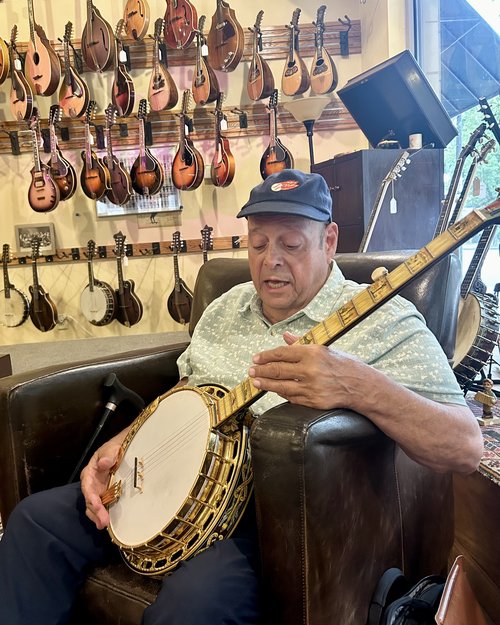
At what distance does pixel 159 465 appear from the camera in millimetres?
1168

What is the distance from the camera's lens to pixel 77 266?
4.59 meters

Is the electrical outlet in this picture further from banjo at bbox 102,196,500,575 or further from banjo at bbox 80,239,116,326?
banjo at bbox 102,196,500,575

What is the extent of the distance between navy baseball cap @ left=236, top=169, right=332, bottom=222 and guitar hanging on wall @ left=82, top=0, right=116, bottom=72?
344cm

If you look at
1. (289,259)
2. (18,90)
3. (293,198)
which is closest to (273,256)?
(289,259)

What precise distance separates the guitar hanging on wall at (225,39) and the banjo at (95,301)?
170cm

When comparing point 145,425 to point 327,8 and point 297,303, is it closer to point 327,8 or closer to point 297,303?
point 297,303

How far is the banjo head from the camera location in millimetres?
1068

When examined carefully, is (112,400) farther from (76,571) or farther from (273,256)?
(273,256)

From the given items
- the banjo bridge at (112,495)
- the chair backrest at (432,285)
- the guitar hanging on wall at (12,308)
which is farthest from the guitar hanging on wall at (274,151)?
the banjo bridge at (112,495)

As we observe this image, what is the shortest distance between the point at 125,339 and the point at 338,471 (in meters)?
3.68

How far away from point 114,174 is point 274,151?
1.23m

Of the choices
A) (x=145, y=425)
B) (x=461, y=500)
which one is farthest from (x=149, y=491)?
(x=461, y=500)

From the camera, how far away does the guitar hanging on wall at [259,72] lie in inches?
165

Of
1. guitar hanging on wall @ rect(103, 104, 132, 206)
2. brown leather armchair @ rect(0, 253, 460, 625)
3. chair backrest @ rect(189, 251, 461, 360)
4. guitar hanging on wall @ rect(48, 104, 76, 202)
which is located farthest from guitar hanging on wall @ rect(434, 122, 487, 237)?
guitar hanging on wall @ rect(48, 104, 76, 202)
